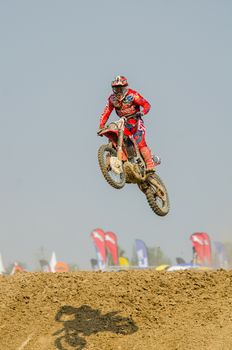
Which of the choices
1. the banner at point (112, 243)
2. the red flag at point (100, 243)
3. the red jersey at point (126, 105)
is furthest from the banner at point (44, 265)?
the red jersey at point (126, 105)

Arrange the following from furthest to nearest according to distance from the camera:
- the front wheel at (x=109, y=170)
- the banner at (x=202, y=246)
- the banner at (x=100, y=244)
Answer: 1. the banner at (x=100, y=244)
2. the banner at (x=202, y=246)
3. the front wheel at (x=109, y=170)

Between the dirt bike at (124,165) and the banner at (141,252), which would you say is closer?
the dirt bike at (124,165)

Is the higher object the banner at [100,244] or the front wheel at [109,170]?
the banner at [100,244]

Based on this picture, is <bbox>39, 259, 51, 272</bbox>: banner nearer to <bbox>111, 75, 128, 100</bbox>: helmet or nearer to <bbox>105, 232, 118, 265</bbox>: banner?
<bbox>105, 232, 118, 265</bbox>: banner

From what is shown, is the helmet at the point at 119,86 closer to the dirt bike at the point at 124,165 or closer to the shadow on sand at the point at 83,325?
the dirt bike at the point at 124,165

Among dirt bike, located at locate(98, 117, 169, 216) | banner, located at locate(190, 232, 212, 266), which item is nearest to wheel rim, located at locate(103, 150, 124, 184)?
dirt bike, located at locate(98, 117, 169, 216)

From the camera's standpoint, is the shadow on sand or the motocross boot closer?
the shadow on sand

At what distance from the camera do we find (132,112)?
56.3 feet

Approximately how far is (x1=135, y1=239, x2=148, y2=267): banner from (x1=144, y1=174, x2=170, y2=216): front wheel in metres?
33.2

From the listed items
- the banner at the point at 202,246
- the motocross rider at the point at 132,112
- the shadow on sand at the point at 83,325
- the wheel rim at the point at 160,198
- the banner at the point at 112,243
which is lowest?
the shadow on sand at the point at 83,325

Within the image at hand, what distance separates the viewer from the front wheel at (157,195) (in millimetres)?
17516

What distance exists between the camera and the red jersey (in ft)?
55.7

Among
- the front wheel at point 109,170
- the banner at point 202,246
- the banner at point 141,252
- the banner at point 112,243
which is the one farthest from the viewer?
the banner at point 112,243


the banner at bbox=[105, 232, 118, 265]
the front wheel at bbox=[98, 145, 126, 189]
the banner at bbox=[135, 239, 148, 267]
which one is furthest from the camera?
the banner at bbox=[105, 232, 118, 265]
